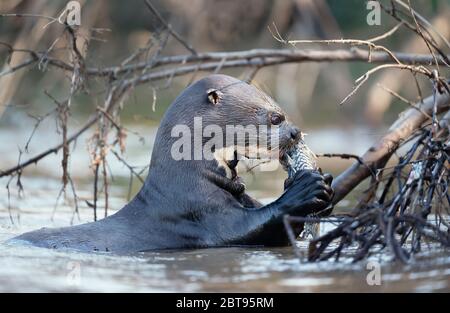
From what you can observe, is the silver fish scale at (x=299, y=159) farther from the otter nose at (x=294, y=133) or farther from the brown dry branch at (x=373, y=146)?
the brown dry branch at (x=373, y=146)

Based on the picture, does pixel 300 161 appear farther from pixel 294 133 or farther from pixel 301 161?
pixel 294 133

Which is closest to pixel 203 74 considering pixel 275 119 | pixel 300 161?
pixel 275 119

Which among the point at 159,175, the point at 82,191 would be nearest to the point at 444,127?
the point at 159,175

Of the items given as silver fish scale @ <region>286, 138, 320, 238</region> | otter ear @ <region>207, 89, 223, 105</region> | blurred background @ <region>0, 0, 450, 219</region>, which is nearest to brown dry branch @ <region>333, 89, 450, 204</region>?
silver fish scale @ <region>286, 138, 320, 238</region>

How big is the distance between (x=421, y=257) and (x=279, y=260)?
525mm

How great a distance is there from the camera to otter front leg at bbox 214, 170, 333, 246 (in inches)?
155

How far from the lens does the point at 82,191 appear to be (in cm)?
636

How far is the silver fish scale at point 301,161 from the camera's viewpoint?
→ 13.7 feet

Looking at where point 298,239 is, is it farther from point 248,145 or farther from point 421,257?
point 421,257

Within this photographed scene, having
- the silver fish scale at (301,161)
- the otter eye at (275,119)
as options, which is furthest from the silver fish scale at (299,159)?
the otter eye at (275,119)

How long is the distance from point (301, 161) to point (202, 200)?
1.47ft

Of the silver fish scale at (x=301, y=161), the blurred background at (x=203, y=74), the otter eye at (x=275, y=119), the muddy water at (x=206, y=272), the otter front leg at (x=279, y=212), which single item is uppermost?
the blurred background at (x=203, y=74)

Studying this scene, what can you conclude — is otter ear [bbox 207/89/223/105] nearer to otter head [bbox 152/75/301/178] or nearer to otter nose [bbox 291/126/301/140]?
otter head [bbox 152/75/301/178]

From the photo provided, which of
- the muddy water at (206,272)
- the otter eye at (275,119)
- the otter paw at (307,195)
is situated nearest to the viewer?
the muddy water at (206,272)
